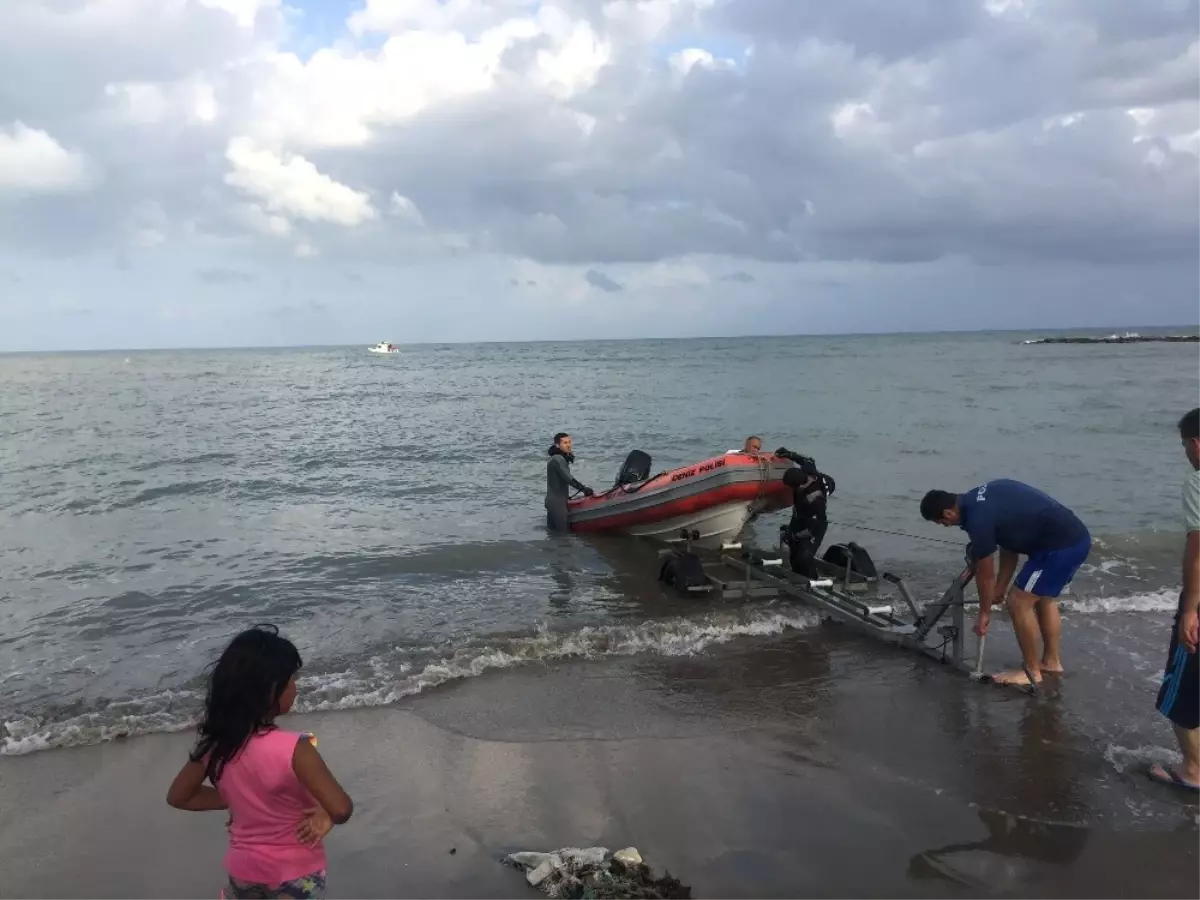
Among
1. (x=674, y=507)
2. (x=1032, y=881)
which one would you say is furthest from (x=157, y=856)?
(x=674, y=507)

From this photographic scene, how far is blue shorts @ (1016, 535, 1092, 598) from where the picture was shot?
17.4 feet

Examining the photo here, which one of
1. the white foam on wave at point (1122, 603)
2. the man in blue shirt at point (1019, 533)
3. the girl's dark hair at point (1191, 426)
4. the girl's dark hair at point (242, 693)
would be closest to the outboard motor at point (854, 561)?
the white foam on wave at point (1122, 603)

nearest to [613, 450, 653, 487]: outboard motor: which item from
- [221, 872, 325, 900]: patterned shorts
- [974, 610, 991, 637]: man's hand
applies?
[974, 610, 991, 637]: man's hand

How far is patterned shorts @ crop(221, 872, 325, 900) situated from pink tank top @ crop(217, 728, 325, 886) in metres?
0.02

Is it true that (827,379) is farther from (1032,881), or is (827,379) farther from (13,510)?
(1032,881)

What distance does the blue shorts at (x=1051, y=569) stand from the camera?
5312mm

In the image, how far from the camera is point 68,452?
21906 millimetres

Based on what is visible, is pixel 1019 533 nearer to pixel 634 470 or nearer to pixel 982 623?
pixel 982 623

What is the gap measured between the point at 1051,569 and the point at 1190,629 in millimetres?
1522

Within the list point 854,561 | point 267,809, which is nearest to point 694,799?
point 267,809

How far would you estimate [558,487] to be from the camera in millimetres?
11656

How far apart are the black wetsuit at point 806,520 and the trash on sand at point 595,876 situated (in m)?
4.90

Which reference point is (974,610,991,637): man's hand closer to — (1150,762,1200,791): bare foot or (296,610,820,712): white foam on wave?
(1150,762,1200,791): bare foot

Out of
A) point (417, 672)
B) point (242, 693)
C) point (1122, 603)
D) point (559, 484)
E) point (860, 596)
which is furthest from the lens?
point (559, 484)
